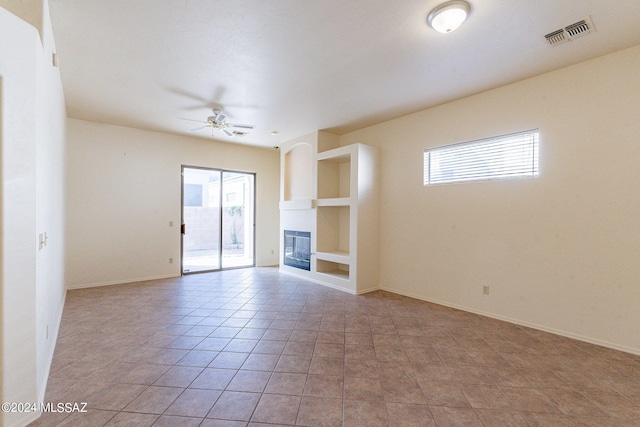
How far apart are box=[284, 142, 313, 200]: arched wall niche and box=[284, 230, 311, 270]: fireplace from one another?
2.66ft

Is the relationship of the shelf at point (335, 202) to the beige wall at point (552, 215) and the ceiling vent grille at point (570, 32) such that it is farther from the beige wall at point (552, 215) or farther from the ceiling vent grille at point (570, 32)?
the ceiling vent grille at point (570, 32)

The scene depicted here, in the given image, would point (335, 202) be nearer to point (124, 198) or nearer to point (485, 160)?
point (485, 160)

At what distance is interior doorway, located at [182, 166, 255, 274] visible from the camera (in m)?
5.91

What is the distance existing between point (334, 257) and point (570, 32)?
4023 mm

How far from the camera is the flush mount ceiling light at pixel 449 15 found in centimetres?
206

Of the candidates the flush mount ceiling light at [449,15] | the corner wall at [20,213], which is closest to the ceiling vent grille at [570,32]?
the flush mount ceiling light at [449,15]

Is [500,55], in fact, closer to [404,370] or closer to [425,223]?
[425,223]

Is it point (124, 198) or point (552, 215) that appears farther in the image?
point (124, 198)

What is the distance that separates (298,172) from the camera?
5.98 meters

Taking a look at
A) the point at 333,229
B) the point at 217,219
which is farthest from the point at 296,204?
the point at 217,219

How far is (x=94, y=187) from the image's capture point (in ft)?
15.8

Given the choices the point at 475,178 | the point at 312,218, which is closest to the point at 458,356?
the point at 475,178

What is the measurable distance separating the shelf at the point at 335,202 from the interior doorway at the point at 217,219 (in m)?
2.39

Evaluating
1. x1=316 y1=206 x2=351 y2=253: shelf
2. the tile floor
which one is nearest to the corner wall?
the tile floor
